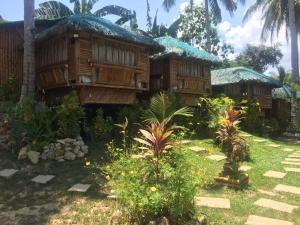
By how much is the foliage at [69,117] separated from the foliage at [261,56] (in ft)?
99.8

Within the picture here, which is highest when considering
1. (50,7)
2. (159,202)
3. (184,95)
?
(50,7)

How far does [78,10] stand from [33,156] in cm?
1317

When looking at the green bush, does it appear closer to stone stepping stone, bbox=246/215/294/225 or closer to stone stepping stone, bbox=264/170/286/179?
stone stepping stone, bbox=246/215/294/225

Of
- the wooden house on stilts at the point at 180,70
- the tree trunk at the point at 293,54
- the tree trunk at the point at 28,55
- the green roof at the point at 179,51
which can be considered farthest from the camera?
the tree trunk at the point at 293,54

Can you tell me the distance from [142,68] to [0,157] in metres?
6.09

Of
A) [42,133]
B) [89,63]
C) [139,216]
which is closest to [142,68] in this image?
[89,63]

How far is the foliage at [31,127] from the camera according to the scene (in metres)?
9.88

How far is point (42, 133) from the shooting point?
10047 mm

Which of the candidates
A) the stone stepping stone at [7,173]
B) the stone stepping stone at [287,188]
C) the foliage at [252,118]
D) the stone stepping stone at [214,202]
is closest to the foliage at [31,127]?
the stone stepping stone at [7,173]

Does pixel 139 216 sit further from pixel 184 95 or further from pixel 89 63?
pixel 184 95

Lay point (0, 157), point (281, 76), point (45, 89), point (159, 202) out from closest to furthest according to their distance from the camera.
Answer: point (159, 202) → point (0, 157) → point (45, 89) → point (281, 76)

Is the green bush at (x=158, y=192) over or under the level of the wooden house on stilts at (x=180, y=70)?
under

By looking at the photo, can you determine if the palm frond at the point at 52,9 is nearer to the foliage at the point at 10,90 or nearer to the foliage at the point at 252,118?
the foliage at the point at 10,90

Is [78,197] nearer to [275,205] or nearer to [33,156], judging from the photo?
[33,156]
